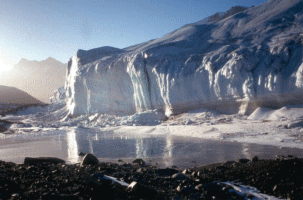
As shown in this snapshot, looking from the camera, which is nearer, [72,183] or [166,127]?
[72,183]

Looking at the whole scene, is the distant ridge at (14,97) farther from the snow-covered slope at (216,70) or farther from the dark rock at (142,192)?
the dark rock at (142,192)

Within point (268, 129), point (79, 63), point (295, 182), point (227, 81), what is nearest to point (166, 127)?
point (227, 81)

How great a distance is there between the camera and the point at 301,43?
10.7m

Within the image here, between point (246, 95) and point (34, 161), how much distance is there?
10.4 m

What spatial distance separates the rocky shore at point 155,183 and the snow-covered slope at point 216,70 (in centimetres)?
803

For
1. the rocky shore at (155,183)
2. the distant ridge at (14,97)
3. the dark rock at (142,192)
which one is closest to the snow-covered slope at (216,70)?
the rocky shore at (155,183)

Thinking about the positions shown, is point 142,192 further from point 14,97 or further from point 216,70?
point 14,97

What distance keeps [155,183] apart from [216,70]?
11331 mm

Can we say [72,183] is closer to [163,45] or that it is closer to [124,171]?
[124,171]

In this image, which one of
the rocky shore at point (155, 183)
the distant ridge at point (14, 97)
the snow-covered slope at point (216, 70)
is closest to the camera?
the rocky shore at point (155, 183)

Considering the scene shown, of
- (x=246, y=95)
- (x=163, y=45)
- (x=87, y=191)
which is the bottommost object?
(x=87, y=191)

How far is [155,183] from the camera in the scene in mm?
3281

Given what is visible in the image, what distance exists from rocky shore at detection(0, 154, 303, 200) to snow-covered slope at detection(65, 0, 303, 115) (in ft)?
26.3

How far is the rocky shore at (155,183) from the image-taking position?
8.95 feet
